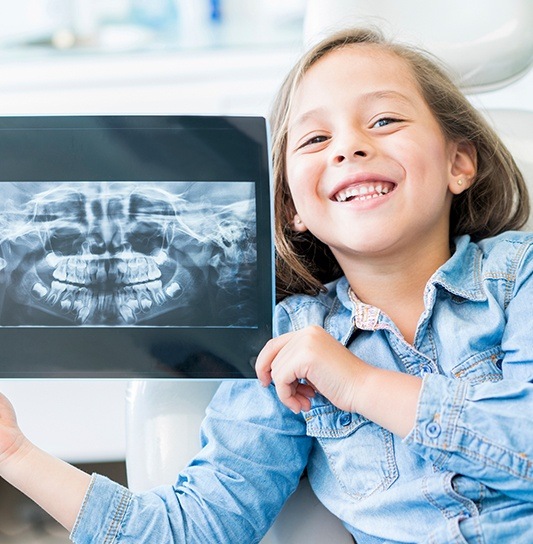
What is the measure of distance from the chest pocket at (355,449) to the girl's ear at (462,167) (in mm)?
337

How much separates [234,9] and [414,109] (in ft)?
4.66

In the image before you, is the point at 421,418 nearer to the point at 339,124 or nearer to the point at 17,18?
the point at 339,124

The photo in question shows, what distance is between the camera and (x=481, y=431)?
86 cm

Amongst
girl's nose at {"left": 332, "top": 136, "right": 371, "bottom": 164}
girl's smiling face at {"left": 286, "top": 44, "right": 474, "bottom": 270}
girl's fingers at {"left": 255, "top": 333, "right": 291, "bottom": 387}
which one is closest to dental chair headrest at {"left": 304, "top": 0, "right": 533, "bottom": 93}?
girl's smiling face at {"left": 286, "top": 44, "right": 474, "bottom": 270}

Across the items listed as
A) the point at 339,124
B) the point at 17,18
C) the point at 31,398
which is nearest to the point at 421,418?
the point at 339,124

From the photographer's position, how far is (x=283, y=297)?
3.89 ft

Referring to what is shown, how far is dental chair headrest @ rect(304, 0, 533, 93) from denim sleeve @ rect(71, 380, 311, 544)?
642 mm

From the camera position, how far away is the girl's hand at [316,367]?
95 centimetres

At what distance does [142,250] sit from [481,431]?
1.35 ft

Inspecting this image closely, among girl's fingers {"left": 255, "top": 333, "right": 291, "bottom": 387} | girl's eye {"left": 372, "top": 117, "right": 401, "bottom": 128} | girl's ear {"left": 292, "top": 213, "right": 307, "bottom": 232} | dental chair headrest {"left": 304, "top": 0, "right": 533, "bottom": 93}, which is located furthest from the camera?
dental chair headrest {"left": 304, "top": 0, "right": 533, "bottom": 93}

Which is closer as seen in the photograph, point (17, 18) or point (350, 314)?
point (350, 314)

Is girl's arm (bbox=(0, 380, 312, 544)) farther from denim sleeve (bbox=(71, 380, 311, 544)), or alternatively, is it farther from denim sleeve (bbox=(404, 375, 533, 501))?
denim sleeve (bbox=(404, 375, 533, 501))

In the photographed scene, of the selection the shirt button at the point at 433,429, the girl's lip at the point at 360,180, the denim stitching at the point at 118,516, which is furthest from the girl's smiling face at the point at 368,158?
the denim stitching at the point at 118,516

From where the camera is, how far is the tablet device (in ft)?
3.13
